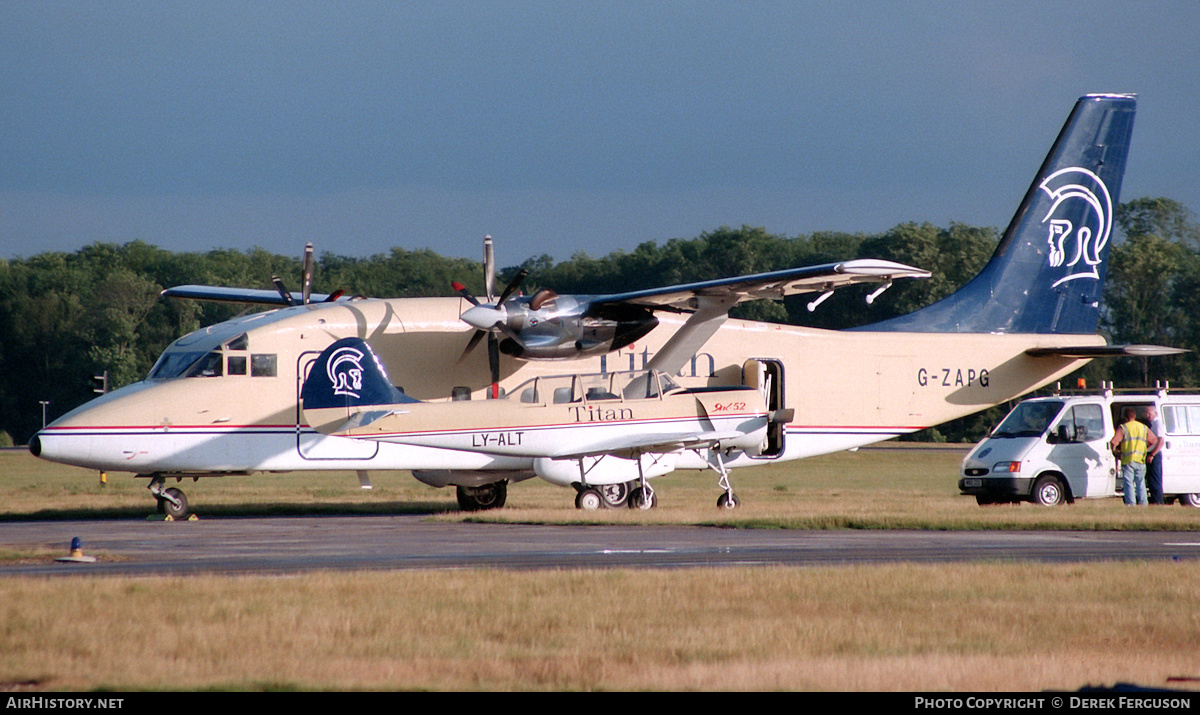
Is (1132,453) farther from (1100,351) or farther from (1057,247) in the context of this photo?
(1057,247)

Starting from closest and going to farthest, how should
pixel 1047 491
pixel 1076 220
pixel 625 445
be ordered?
pixel 625 445 < pixel 1047 491 < pixel 1076 220

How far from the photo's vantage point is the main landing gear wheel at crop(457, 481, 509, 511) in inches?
932

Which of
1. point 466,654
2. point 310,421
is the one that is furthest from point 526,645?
point 310,421

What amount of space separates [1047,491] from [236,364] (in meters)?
14.7

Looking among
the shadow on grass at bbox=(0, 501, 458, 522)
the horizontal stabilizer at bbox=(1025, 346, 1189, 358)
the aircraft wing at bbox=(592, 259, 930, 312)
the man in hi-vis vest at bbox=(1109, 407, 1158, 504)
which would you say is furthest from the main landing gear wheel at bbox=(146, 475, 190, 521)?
the horizontal stabilizer at bbox=(1025, 346, 1189, 358)

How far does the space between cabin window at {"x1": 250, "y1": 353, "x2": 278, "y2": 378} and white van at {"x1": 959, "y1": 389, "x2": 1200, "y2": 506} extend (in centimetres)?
1270

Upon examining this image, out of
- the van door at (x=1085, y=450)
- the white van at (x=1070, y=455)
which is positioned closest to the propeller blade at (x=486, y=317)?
the white van at (x=1070, y=455)

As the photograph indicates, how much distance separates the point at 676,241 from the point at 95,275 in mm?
41037

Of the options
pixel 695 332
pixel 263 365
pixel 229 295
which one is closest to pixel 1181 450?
pixel 695 332

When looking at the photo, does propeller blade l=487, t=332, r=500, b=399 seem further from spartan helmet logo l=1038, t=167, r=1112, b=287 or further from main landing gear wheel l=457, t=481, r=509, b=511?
spartan helmet logo l=1038, t=167, r=1112, b=287

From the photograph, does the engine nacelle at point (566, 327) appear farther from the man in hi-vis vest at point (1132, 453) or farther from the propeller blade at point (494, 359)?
the man in hi-vis vest at point (1132, 453)

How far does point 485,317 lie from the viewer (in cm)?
2120

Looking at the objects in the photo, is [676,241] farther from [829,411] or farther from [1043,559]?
[1043,559]

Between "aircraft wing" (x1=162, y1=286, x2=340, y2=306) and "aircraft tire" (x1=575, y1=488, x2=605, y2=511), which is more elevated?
"aircraft wing" (x1=162, y1=286, x2=340, y2=306)
